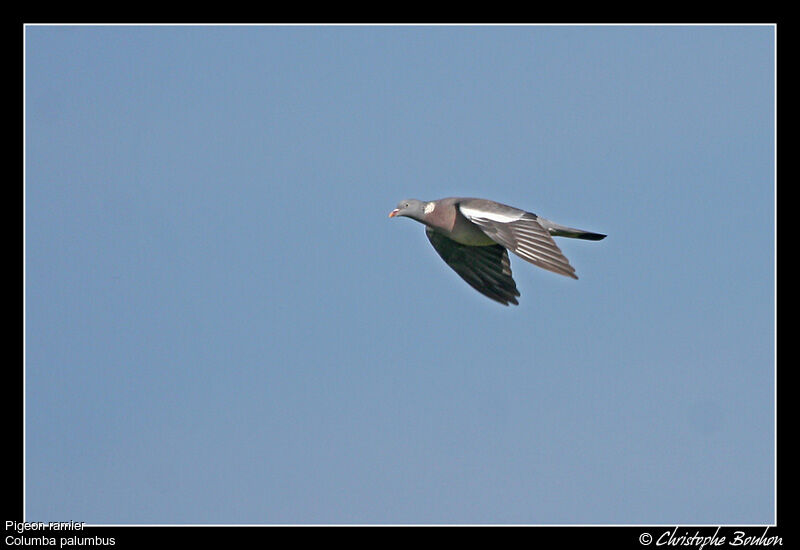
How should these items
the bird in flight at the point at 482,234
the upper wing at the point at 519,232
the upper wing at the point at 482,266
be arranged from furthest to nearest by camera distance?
the upper wing at the point at 482,266 → the bird in flight at the point at 482,234 → the upper wing at the point at 519,232

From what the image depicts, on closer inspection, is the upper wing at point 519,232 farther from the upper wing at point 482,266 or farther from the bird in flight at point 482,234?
the upper wing at point 482,266

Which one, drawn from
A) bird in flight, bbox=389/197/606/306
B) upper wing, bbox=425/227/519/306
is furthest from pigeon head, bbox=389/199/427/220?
upper wing, bbox=425/227/519/306

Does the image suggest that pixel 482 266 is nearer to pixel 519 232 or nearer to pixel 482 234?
pixel 482 234

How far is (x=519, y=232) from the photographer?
1562 centimetres

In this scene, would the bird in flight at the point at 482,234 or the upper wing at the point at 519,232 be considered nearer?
the upper wing at the point at 519,232

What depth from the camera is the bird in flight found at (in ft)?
51.6

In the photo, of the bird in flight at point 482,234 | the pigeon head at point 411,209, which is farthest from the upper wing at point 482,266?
the pigeon head at point 411,209

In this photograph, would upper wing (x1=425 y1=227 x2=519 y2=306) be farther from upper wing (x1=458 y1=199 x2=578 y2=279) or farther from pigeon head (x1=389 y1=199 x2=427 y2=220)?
upper wing (x1=458 y1=199 x2=578 y2=279)

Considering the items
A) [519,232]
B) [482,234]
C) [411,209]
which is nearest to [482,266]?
[482,234]

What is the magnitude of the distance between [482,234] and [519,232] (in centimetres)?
168

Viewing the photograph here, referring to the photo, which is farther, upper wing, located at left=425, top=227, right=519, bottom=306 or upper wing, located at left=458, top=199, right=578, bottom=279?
upper wing, located at left=425, top=227, right=519, bottom=306

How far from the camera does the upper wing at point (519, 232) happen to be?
14.8 metres
